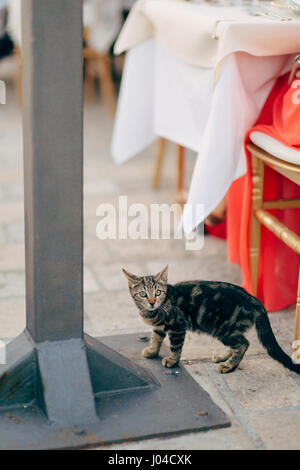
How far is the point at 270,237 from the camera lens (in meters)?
2.21

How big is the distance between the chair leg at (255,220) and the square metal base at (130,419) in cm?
53

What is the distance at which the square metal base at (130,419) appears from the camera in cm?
146

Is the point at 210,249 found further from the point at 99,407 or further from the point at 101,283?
the point at 99,407

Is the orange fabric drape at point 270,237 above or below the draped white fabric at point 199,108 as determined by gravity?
below

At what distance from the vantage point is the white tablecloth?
1947 millimetres

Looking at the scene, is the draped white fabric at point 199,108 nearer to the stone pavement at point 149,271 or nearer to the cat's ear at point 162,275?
the cat's ear at point 162,275

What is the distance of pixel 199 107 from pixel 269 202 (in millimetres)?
554

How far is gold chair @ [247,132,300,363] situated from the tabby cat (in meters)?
0.13

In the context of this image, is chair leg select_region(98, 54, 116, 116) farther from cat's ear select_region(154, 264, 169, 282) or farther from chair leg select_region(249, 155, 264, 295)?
cat's ear select_region(154, 264, 169, 282)

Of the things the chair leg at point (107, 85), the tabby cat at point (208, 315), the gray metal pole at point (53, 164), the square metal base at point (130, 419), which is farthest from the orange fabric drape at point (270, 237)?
the chair leg at point (107, 85)

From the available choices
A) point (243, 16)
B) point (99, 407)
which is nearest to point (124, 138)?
point (243, 16)

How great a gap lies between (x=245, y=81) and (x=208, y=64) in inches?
11.3

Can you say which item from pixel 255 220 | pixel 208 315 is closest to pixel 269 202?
pixel 255 220

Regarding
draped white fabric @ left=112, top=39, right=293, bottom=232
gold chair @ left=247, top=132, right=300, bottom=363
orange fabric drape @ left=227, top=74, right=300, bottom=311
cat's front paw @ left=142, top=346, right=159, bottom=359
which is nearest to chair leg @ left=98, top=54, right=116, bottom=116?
draped white fabric @ left=112, top=39, right=293, bottom=232
